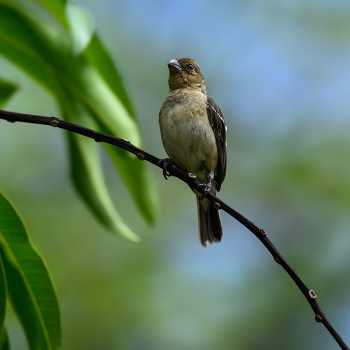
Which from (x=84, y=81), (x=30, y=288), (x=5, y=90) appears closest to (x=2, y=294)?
(x=30, y=288)

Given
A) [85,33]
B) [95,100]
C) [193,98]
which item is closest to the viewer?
[85,33]

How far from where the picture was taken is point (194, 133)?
3.34 m

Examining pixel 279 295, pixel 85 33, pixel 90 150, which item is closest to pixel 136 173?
pixel 90 150

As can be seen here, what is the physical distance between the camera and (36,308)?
196 cm

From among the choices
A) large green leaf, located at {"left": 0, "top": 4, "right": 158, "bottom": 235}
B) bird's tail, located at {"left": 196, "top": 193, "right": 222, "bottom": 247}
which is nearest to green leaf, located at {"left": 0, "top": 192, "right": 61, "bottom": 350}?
large green leaf, located at {"left": 0, "top": 4, "right": 158, "bottom": 235}

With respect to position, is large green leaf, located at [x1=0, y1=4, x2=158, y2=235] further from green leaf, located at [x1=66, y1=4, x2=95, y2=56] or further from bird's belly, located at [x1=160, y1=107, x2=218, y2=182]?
bird's belly, located at [x1=160, y1=107, x2=218, y2=182]

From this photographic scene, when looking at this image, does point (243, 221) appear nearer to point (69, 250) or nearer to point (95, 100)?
point (95, 100)

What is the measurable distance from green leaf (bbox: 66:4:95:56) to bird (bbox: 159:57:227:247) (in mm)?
1227

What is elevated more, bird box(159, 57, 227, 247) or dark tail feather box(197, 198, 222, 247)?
bird box(159, 57, 227, 247)

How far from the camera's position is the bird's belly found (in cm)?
334

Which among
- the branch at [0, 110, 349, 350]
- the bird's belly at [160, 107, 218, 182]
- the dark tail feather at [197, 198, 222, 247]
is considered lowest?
the branch at [0, 110, 349, 350]

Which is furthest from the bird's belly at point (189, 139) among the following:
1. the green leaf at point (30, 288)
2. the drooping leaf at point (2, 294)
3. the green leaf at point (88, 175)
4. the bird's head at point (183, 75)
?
the drooping leaf at point (2, 294)

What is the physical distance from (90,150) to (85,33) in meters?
0.75

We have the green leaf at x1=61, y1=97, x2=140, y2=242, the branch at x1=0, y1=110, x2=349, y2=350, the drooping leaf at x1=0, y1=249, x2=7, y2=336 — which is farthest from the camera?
the green leaf at x1=61, y1=97, x2=140, y2=242
